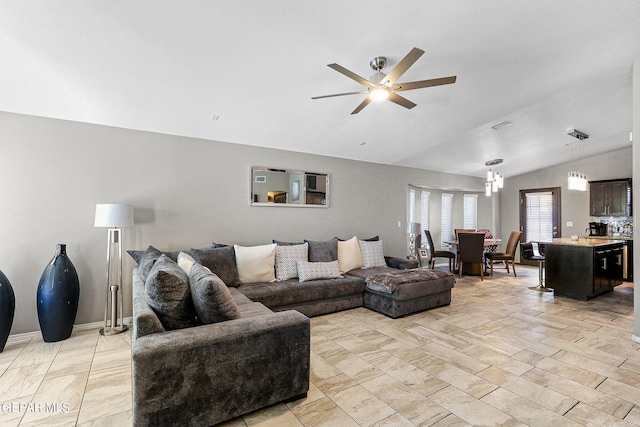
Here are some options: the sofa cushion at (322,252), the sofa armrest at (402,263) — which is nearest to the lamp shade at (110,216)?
the sofa cushion at (322,252)

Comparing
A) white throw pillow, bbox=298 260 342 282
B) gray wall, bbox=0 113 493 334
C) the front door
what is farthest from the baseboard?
the front door

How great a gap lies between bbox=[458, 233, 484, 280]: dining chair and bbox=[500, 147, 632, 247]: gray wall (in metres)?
3.09

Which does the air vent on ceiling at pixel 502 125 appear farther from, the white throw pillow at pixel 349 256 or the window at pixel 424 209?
the white throw pillow at pixel 349 256

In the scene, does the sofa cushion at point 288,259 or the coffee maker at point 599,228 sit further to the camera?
the coffee maker at point 599,228

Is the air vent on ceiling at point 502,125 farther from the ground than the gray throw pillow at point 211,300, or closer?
farther from the ground

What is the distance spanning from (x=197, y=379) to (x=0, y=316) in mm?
2492

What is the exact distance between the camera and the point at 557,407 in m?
2.04

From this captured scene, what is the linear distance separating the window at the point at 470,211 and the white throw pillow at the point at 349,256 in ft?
16.6

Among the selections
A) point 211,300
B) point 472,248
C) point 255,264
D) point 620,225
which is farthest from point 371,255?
point 620,225

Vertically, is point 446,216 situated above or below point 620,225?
above

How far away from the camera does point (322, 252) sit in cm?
457

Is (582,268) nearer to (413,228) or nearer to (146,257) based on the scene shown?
(413,228)

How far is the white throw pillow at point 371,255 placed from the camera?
4.97 meters

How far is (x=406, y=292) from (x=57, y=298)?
3838mm
